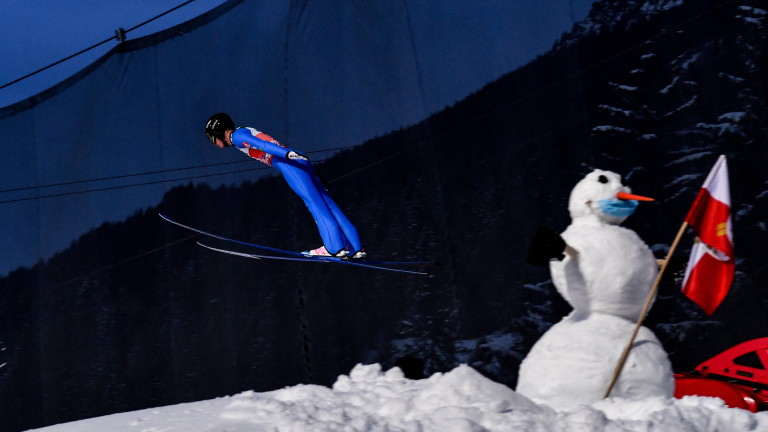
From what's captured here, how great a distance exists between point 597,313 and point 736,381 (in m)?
1.37

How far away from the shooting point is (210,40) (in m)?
5.84

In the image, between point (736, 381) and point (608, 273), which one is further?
point (736, 381)

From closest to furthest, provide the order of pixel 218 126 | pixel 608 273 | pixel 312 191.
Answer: pixel 608 273, pixel 312 191, pixel 218 126

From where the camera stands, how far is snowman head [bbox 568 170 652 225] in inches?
130

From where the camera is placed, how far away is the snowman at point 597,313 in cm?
307

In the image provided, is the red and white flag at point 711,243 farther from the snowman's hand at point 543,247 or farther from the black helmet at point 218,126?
the black helmet at point 218,126

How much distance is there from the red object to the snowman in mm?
636

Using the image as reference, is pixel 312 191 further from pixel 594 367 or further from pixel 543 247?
pixel 594 367

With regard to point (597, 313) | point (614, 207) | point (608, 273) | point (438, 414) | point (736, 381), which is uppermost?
point (614, 207)

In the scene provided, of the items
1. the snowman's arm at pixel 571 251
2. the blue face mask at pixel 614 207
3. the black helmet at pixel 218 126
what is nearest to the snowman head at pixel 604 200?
the blue face mask at pixel 614 207

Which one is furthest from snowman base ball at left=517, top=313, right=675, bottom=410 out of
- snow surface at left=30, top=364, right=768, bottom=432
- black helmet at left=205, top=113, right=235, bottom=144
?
black helmet at left=205, top=113, right=235, bottom=144

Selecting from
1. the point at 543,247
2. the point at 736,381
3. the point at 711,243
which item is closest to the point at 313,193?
the point at 543,247

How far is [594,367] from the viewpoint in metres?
3.06

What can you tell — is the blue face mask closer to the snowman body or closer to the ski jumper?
the snowman body
